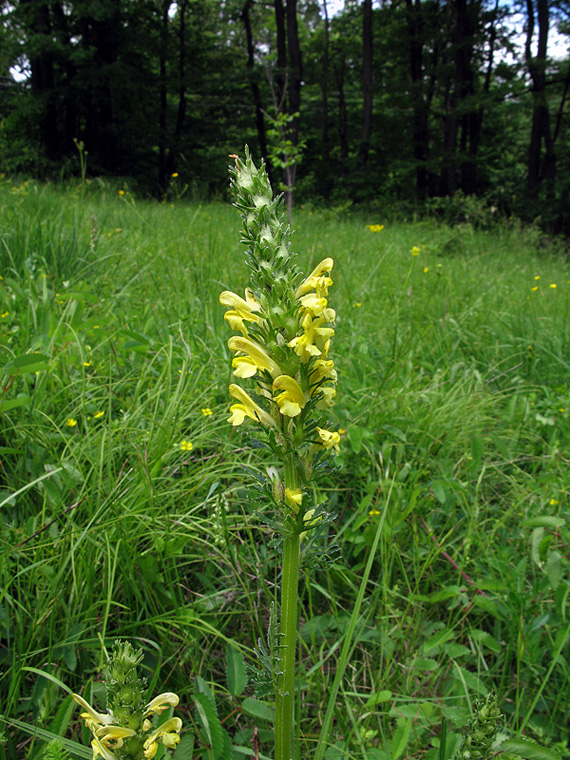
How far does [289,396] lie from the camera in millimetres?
715

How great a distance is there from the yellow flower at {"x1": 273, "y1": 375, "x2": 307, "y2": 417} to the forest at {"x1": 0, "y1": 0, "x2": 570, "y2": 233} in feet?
29.4

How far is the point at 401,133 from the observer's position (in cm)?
2145

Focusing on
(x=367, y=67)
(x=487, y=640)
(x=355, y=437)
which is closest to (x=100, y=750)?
→ (x=487, y=640)

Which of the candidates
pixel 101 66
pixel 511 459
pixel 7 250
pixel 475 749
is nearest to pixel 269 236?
pixel 475 749

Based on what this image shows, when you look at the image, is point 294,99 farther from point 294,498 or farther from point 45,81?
point 294,498

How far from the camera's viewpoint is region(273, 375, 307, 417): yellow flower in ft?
2.28

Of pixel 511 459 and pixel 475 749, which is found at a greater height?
pixel 475 749

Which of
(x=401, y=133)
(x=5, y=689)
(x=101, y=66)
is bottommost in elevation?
(x=5, y=689)

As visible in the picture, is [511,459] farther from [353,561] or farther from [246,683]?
[246,683]

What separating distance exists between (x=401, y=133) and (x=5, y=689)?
24.7 m

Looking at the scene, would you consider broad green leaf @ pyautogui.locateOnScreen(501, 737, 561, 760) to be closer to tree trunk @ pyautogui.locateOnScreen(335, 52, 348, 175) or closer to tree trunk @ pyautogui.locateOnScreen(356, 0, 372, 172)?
tree trunk @ pyautogui.locateOnScreen(356, 0, 372, 172)

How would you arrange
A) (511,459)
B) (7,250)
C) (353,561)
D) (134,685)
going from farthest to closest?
(7,250)
(511,459)
(353,561)
(134,685)

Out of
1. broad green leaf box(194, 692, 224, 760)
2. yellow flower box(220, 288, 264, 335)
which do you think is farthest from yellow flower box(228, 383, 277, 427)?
broad green leaf box(194, 692, 224, 760)

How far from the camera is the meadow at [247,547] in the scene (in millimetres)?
1111
